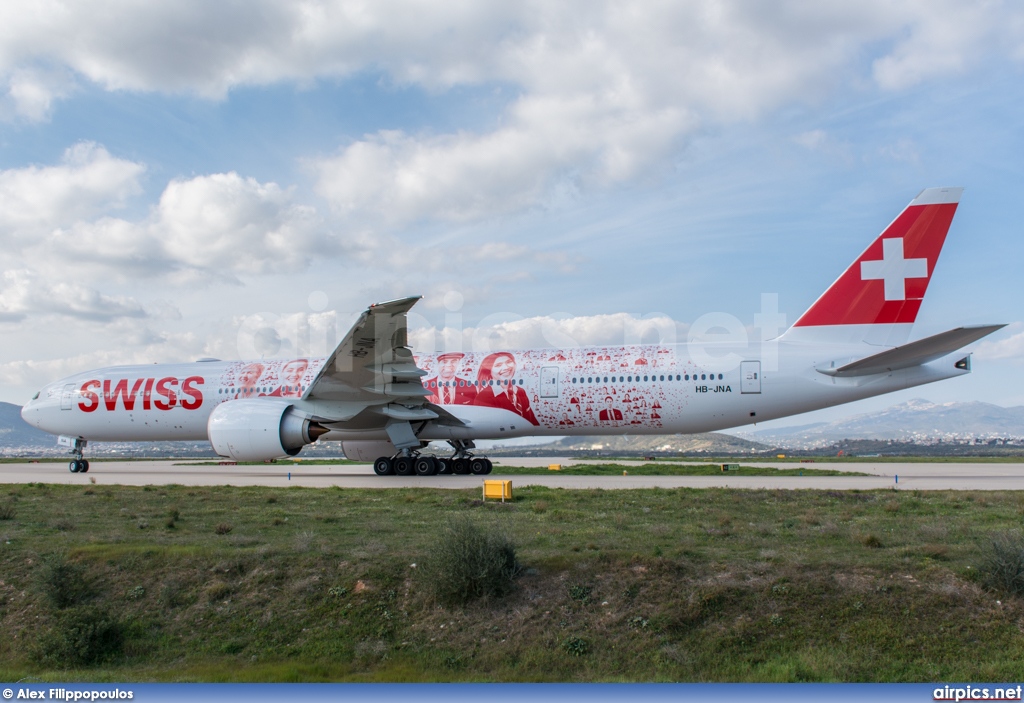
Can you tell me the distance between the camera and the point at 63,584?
322 inches

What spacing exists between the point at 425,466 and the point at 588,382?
5.25m

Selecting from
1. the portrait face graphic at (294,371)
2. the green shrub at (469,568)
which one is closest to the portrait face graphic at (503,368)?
the portrait face graphic at (294,371)

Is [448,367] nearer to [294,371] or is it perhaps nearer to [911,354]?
[294,371]

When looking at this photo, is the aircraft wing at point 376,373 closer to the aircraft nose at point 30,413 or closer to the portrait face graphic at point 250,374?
the portrait face graphic at point 250,374

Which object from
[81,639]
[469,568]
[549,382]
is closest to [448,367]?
[549,382]

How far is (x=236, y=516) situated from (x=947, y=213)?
59.3 ft

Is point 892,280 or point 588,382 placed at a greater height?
point 892,280

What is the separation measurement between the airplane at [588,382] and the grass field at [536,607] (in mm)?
7739

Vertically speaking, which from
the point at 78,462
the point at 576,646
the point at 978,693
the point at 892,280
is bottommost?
the point at 576,646

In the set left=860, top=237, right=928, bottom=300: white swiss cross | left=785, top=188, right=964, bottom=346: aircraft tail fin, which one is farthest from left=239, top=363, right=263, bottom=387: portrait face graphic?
left=860, top=237, right=928, bottom=300: white swiss cross

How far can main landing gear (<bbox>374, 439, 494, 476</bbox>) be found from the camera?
2061 centimetres

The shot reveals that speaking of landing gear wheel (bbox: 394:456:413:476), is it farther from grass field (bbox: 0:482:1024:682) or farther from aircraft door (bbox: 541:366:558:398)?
grass field (bbox: 0:482:1024:682)

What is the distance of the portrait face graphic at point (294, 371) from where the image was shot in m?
22.7

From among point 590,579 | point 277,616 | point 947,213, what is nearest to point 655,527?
point 590,579
